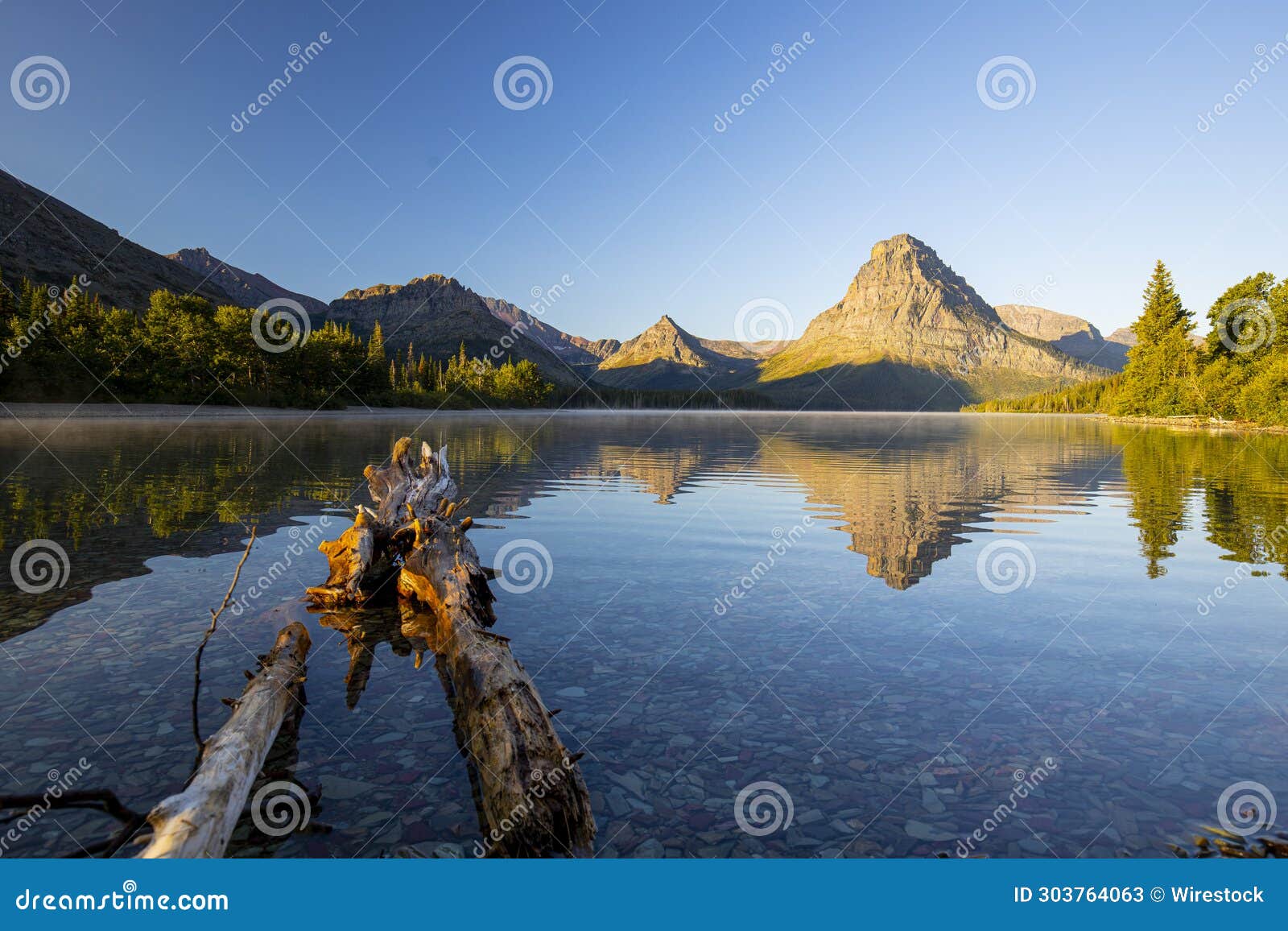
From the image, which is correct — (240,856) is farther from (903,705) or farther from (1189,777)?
(1189,777)

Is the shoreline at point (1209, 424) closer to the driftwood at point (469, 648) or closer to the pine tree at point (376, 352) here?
the driftwood at point (469, 648)

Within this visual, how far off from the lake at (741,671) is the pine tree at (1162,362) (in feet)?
434

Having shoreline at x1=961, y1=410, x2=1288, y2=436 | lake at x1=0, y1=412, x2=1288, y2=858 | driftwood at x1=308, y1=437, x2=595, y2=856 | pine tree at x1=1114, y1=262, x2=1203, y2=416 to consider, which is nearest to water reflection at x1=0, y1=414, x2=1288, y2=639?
lake at x1=0, y1=412, x2=1288, y2=858

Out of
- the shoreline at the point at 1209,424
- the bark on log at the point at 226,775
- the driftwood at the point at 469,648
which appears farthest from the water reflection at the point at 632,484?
the shoreline at the point at 1209,424

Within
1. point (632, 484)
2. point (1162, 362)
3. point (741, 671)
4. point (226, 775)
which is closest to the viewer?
point (226, 775)

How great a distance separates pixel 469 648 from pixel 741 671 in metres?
4.28

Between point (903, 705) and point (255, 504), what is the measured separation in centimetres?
2460

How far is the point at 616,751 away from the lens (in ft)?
26.2

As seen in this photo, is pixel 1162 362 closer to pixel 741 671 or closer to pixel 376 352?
pixel 741 671

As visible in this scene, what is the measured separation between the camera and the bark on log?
204 inches

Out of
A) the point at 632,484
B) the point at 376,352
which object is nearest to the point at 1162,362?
the point at 632,484

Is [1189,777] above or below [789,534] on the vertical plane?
below

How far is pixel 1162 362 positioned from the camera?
133000 mm

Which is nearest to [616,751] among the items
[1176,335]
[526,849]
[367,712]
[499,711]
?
[499,711]
